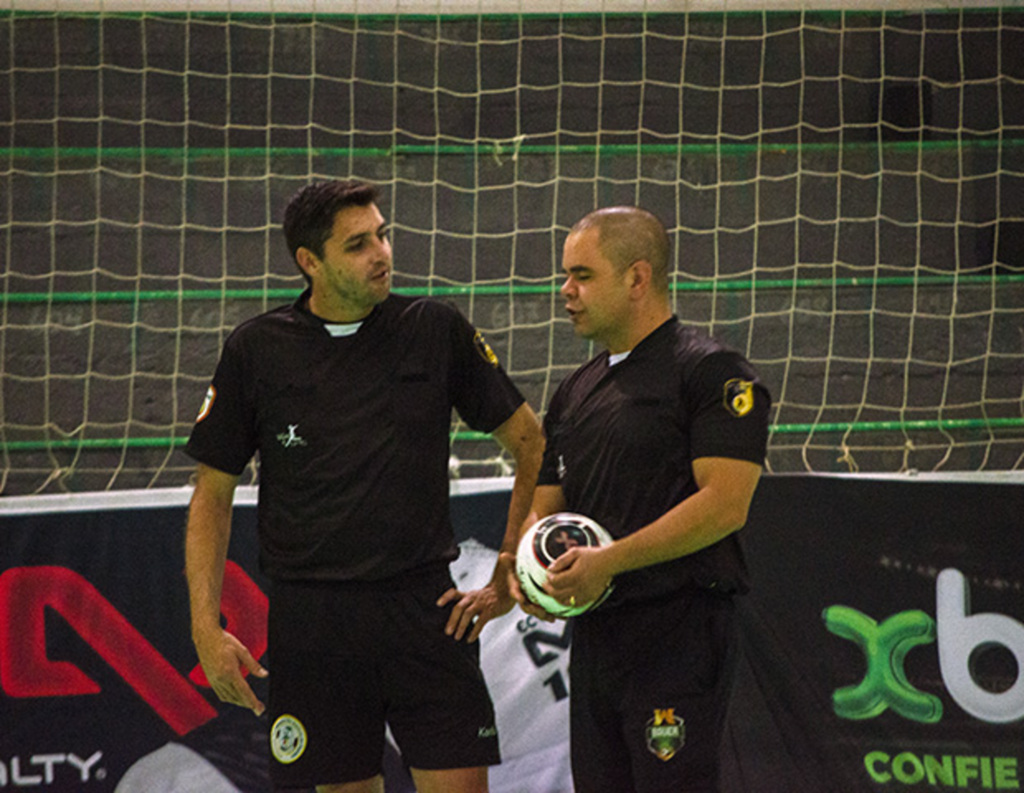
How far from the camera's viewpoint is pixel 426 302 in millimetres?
3387

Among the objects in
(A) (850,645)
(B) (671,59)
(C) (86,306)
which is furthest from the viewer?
(B) (671,59)

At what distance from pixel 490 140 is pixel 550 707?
3132 mm

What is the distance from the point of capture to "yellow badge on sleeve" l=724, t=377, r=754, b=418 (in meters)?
2.80

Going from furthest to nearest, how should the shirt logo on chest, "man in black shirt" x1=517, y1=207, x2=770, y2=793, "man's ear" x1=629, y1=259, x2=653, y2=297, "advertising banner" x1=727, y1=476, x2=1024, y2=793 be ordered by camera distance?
"advertising banner" x1=727, y1=476, x2=1024, y2=793 → the shirt logo on chest → "man's ear" x1=629, y1=259, x2=653, y2=297 → "man in black shirt" x1=517, y1=207, x2=770, y2=793

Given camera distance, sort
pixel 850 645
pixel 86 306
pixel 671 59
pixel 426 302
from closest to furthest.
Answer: pixel 426 302 < pixel 850 645 < pixel 86 306 < pixel 671 59

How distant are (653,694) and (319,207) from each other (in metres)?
1.66

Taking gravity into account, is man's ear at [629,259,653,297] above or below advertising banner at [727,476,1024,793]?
above

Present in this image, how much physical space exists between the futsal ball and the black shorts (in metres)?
0.38

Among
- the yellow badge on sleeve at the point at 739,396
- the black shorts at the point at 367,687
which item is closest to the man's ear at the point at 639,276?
the yellow badge on sleeve at the point at 739,396

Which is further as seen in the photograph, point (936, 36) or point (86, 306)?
point (936, 36)

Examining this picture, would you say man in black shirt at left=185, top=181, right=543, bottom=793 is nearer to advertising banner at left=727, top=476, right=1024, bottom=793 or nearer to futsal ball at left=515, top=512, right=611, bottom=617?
futsal ball at left=515, top=512, right=611, bottom=617

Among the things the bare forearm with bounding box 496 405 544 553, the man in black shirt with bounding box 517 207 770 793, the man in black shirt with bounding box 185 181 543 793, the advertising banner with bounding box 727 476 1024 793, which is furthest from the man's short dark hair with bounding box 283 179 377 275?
the advertising banner with bounding box 727 476 1024 793

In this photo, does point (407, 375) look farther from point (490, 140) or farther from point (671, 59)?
point (671, 59)

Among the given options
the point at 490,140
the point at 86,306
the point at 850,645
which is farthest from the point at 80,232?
the point at 850,645
